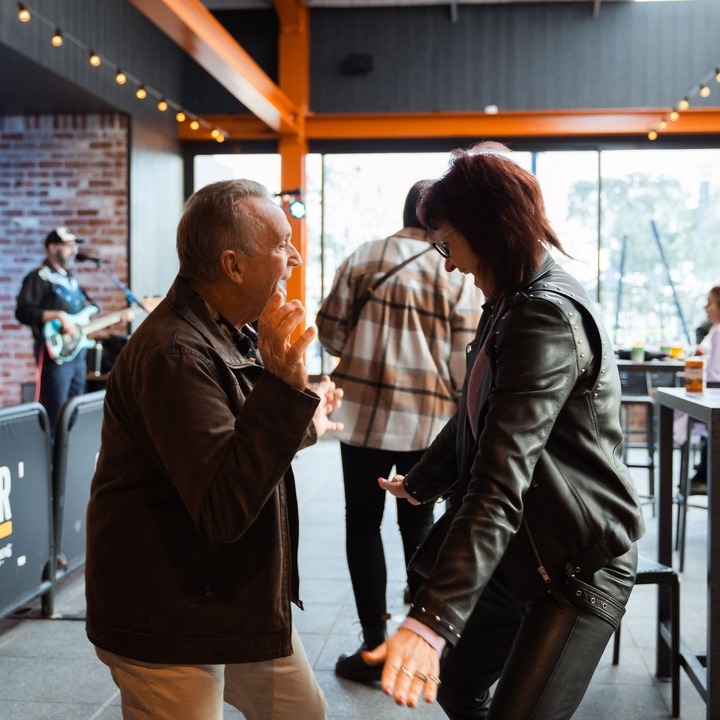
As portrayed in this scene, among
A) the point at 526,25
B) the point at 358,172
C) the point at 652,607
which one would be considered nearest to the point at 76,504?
the point at 652,607

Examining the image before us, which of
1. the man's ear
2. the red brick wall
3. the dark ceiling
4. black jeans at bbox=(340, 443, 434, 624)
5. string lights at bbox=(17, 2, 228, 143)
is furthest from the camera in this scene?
the red brick wall

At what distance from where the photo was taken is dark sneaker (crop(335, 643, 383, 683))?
3258mm

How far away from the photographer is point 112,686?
3207mm

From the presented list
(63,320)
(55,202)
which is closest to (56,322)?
(63,320)

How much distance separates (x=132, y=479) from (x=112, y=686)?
193 centimetres

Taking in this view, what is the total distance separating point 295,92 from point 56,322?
406cm

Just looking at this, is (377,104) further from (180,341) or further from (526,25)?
(180,341)

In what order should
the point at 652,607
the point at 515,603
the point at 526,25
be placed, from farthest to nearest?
the point at 526,25, the point at 652,607, the point at 515,603

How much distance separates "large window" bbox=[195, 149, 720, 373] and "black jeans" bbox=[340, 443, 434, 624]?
6.19 m

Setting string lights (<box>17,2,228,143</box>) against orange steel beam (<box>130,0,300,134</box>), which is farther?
string lights (<box>17,2,228,143</box>)

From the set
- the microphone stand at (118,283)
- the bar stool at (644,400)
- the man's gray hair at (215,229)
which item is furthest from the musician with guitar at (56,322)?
the man's gray hair at (215,229)

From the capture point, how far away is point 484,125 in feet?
30.1

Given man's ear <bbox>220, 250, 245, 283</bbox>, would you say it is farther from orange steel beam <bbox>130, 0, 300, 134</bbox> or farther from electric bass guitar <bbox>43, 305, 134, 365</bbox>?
electric bass guitar <bbox>43, 305, 134, 365</bbox>

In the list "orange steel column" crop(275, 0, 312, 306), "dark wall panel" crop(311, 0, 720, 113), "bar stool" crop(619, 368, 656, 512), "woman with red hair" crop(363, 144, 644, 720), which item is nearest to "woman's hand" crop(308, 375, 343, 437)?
"woman with red hair" crop(363, 144, 644, 720)
